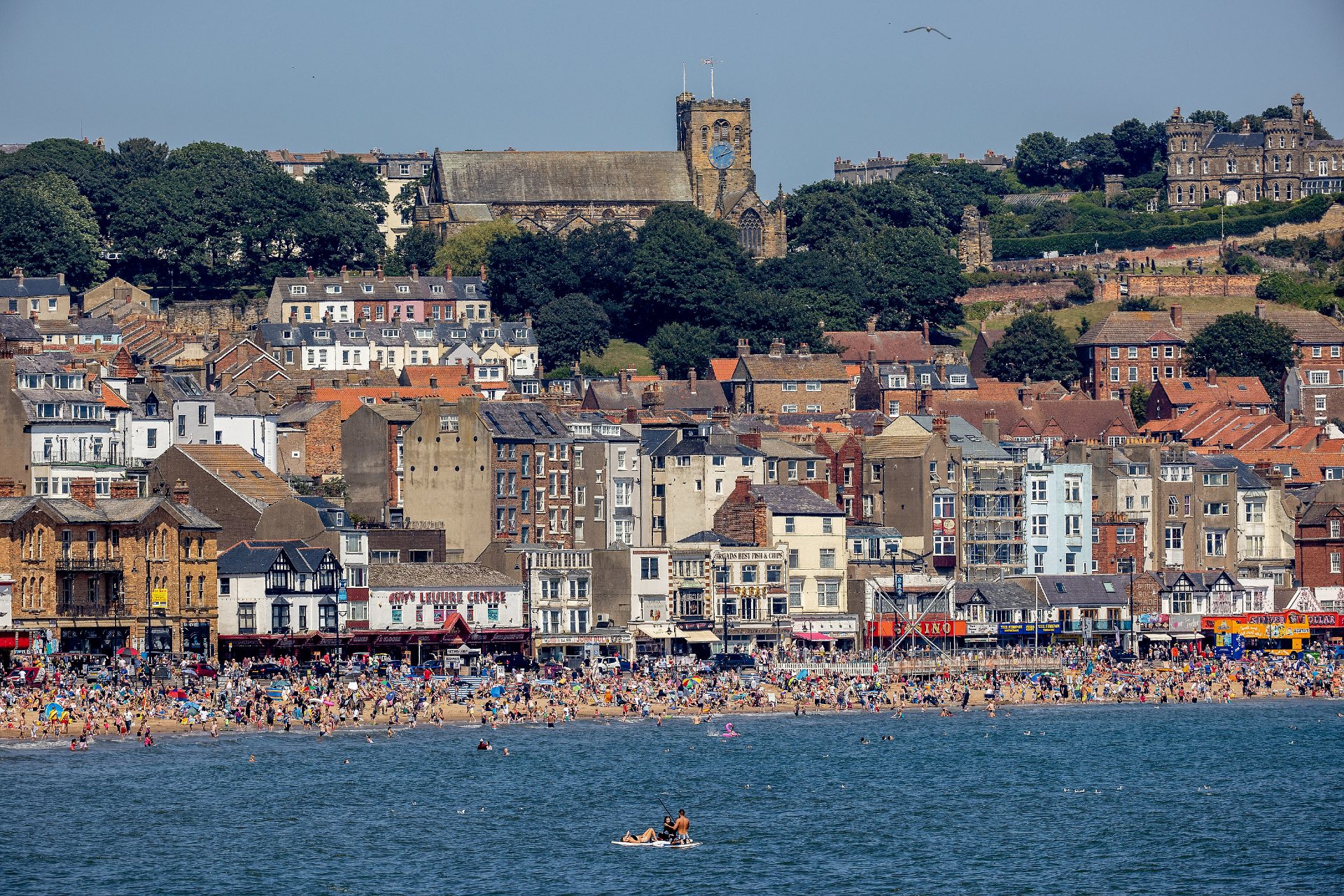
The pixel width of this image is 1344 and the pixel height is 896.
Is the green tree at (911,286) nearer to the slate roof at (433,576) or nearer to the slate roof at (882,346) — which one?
the slate roof at (882,346)

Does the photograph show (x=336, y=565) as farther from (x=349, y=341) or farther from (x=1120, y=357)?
(x=1120, y=357)

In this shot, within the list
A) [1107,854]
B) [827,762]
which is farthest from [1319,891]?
[827,762]

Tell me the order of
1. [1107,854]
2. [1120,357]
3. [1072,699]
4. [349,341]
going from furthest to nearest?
[1120,357] < [349,341] < [1072,699] < [1107,854]

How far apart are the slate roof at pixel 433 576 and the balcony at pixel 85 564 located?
481 inches

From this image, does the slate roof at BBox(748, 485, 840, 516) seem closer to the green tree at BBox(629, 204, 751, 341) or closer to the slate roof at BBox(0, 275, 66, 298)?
the green tree at BBox(629, 204, 751, 341)

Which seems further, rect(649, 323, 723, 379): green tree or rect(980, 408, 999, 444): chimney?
rect(649, 323, 723, 379): green tree

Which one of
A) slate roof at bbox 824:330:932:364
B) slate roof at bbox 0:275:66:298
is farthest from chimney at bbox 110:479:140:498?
slate roof at bbox 824:330:932:364

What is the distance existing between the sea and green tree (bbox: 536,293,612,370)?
224 feet

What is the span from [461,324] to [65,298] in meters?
27.0

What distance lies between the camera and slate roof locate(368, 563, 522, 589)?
118 metres

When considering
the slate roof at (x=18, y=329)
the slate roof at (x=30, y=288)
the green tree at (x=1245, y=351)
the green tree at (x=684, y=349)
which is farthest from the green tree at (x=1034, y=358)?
the slate roof at (x=18, y=329)

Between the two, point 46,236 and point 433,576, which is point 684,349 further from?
point 433,576

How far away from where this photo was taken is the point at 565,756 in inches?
4151

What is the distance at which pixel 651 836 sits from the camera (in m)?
88.1
